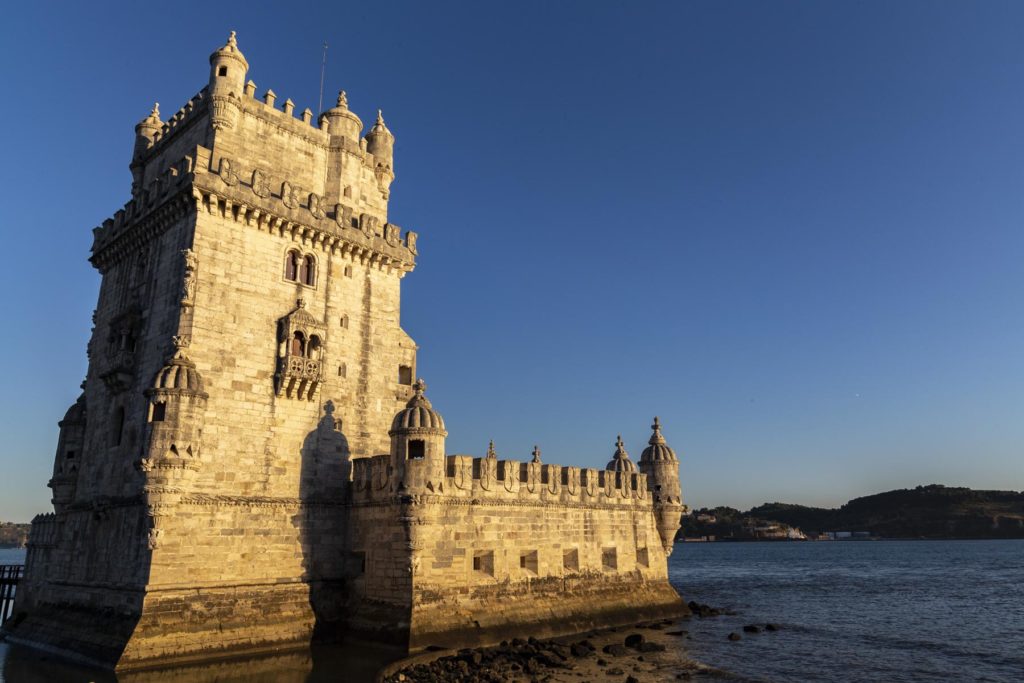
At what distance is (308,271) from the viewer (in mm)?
30016

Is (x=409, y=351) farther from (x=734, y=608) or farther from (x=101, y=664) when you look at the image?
(x=734, y=608)

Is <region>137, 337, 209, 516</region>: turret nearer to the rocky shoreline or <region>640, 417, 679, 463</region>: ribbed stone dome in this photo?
the rocky shoreline

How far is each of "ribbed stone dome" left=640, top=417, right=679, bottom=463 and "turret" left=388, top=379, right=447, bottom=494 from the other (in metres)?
17.2

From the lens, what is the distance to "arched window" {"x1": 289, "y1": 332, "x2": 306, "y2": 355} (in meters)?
28.0

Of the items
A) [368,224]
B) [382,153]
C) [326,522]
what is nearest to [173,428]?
[326,522]

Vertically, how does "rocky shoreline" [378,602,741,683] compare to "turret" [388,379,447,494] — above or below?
below

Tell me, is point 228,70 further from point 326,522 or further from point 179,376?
point 326,522

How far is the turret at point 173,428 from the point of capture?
23.3 m

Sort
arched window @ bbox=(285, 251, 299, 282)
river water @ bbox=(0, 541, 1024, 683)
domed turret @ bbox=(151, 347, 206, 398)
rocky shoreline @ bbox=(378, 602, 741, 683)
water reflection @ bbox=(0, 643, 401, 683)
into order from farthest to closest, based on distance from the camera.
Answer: arched window @ bbox=(285, 251, 299, 282), domed turret @ bbox=(151, 347, 206, 398), river water @ bbox=(0, 541, 1024, 683), rocky shoreline @ bbox=(378, 602, 741, 683), water reflection @ bbox=(0, 643, 401, 683)

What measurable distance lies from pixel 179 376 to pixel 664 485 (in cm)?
2666

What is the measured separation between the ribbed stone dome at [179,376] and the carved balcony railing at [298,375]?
3.33m

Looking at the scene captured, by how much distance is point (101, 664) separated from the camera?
22.8m

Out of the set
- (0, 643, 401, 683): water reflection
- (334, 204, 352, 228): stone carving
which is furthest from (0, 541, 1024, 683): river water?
(334, 204, 352, 228): stone carving

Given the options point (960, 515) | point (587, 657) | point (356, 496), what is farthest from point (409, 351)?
point (960, 515)
